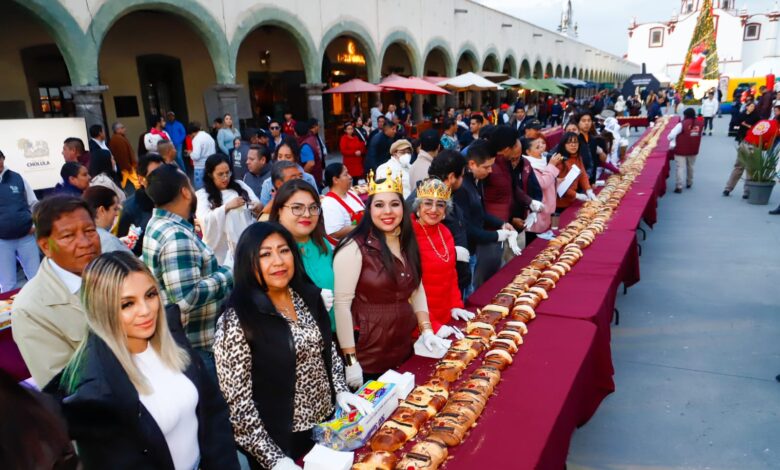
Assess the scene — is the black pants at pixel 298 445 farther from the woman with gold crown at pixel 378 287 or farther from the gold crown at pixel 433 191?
the gold crown at pixel 433 191

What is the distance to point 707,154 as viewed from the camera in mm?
16094

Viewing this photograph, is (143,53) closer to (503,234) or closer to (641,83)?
(503,234)

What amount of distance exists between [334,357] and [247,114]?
45.2 feet

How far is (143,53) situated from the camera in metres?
12.6

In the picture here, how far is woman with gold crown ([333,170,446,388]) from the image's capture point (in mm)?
2707

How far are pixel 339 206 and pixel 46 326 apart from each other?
2585 millimetres

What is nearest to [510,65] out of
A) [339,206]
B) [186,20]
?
[186,20]

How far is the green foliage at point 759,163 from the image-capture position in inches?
366

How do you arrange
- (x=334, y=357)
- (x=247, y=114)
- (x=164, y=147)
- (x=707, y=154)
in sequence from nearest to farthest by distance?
(x=334, y=357), (x=164, y=147), (x=247, y=114), (x=707, y=154)

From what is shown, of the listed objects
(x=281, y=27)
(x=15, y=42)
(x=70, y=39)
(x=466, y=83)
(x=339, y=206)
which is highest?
(x=281, y=27)

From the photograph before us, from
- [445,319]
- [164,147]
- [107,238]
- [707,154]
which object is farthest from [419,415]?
[707,154]

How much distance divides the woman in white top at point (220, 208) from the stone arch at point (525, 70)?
2951cm

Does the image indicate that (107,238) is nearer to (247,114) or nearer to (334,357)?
(334,357)

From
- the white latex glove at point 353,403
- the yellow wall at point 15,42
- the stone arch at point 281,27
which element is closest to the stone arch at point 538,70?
the stone arch at point 281,27
